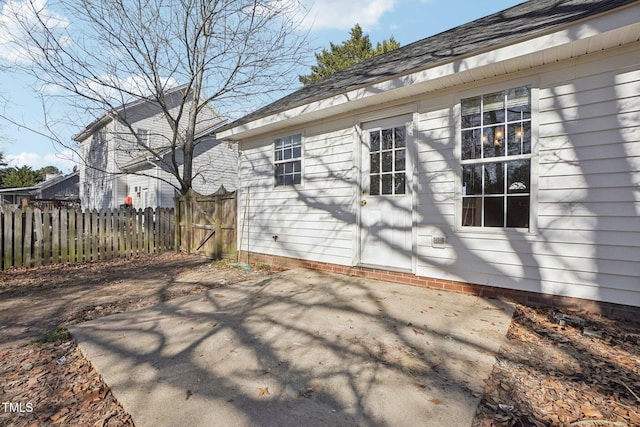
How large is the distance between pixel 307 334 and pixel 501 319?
205cm

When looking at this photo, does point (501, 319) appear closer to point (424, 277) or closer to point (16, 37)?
point (424, 277)

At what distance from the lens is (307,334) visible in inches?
115

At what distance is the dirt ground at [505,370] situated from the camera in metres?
1.83

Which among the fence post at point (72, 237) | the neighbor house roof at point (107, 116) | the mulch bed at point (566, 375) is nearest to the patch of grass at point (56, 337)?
the mulch bed at point (566, 375)

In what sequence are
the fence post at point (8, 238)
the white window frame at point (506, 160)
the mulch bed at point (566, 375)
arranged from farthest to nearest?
the fence post at point (8, 238), the white window frame at point (506, 160), the mulch bed at point (566, 375)

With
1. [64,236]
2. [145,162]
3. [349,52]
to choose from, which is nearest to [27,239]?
[64,236]

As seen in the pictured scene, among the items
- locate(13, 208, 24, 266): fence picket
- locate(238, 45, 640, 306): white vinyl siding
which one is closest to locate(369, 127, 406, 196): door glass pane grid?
locate(238, 45, 640, 306): white vinyl siding

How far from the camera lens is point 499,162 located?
12.5 feet

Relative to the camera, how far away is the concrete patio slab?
1.84 m

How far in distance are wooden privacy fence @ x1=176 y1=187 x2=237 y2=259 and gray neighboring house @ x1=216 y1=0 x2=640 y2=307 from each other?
256 cm

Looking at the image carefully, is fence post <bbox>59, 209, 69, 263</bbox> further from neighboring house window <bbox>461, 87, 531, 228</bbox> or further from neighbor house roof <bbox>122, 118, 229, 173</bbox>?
neighboring house window <bbox>461, 87, 531, 228</bbox>

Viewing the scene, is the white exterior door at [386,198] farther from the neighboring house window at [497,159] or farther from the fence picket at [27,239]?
the fence picket at [27,239]

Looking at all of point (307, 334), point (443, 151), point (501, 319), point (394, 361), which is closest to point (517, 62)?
point (443, 151)

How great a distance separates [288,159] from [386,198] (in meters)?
2.42
